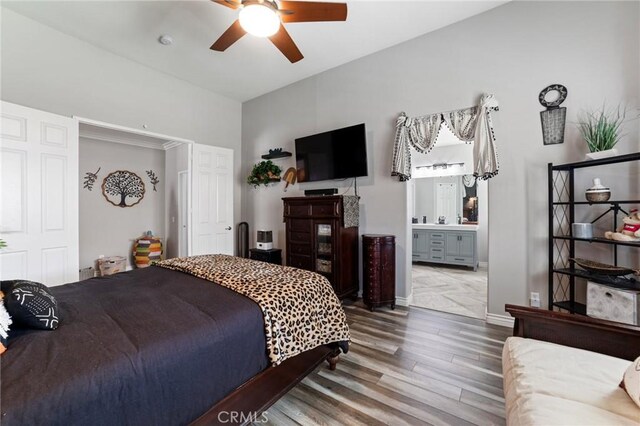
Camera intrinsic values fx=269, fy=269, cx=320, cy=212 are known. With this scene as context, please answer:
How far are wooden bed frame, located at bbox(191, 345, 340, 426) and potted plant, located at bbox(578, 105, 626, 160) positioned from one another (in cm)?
271

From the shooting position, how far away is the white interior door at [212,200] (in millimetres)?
4195

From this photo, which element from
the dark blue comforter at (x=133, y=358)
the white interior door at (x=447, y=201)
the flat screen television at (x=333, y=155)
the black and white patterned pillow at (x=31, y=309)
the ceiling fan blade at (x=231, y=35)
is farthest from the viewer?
the white interior door at (x=447, y=201)

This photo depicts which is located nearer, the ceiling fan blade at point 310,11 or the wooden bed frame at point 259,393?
the wooden bed frame at point 259,393

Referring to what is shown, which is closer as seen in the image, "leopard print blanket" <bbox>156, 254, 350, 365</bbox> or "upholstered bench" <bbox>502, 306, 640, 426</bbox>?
"upholstered bench" <bbox>502, 306, 640, 426</bbox>

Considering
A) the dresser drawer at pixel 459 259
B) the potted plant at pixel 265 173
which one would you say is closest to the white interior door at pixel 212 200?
the potted plant at pixel 265 173

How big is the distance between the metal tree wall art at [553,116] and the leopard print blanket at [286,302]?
99.7 inches

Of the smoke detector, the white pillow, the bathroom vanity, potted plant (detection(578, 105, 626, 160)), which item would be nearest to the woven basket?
the smoke detector

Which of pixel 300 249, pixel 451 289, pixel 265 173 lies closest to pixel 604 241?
pixel 451 289

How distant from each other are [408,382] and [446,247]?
3.97 metres

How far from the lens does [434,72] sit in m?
3.15

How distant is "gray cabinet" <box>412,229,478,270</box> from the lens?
511cm

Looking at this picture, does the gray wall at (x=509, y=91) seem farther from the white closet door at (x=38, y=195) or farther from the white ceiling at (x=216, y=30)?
the white closet door at (x=38, y=195)

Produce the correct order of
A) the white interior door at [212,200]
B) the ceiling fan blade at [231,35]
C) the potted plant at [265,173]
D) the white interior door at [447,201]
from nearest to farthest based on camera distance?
the ceiling fan blade at [231,35] < the white interior door at [212,200] < the potted plant at [265,173] < the white interior door at [447,201]

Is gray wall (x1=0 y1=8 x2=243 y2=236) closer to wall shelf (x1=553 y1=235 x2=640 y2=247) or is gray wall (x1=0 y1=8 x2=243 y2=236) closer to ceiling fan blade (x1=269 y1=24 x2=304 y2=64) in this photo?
ceiling fan blade (x1=269 y1=24 x2=304 y2=64)
